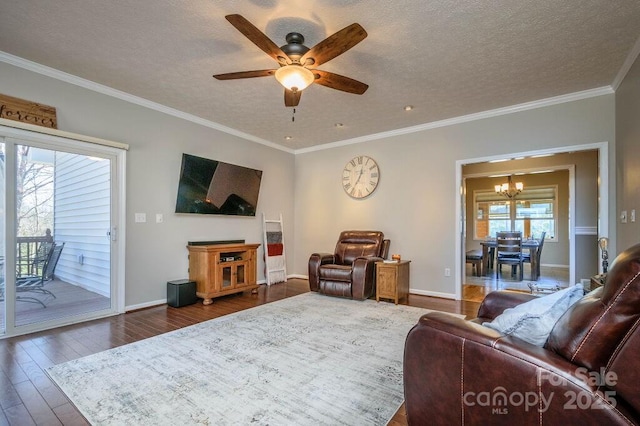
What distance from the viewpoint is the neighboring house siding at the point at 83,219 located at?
3268mm

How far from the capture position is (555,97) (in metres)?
3.69

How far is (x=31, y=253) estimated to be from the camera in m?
3.07

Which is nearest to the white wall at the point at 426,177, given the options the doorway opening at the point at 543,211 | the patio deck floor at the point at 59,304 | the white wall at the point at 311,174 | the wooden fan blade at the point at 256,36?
the white wall at the point at 311,174

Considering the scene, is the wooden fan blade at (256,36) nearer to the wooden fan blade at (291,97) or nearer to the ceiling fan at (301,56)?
the ceiling fan at (301,56)

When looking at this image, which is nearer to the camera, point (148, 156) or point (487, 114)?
point (148, 156)

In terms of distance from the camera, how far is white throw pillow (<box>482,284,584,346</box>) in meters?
1.25

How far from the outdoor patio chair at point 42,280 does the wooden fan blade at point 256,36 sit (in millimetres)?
2999

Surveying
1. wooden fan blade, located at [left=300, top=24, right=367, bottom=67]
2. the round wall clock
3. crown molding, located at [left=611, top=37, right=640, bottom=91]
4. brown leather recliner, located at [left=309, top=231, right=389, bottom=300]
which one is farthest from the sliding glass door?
crown molding, located at [left=611, top=37, right=640, bottom=91]

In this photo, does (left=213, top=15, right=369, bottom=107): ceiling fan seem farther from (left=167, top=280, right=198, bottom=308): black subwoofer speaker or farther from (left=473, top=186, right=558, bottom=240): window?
(left=473, top=186, right=558, bottom=240): window

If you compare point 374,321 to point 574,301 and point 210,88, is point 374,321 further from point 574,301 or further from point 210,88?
point 210,88

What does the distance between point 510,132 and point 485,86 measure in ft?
3.32

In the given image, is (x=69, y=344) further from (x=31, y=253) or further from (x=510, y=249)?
(x=510, y=249)

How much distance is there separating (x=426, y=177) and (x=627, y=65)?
2.38 meters

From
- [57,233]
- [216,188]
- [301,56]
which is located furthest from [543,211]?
[57,233]
